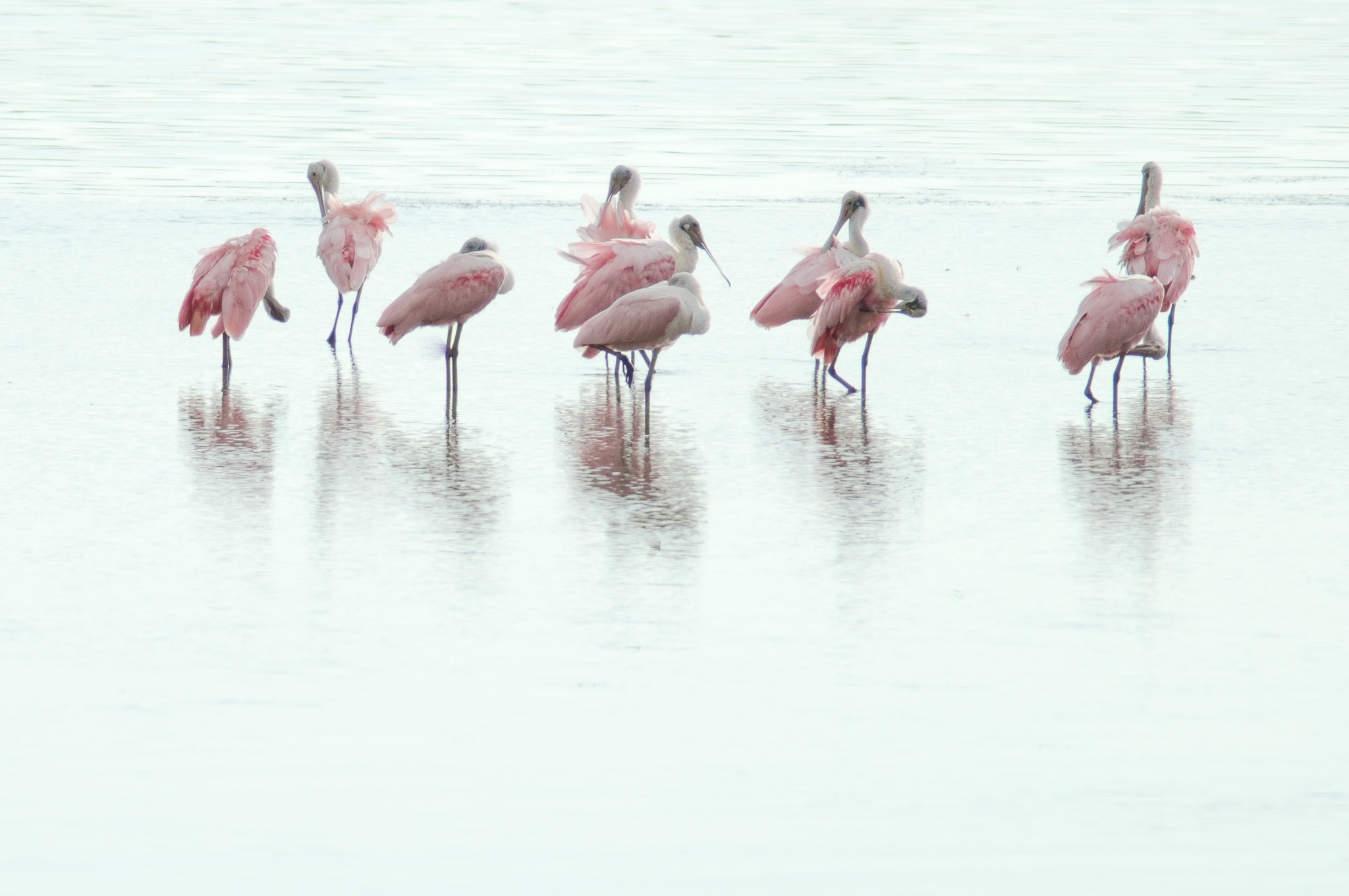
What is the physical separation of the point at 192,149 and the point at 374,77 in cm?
765

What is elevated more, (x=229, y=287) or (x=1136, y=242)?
(x=1136, y=242)

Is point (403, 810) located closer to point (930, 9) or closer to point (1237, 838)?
point (1237, 838)

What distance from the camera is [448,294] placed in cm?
1015

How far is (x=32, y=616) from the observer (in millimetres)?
6137

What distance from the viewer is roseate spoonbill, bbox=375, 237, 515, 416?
10.1 meters

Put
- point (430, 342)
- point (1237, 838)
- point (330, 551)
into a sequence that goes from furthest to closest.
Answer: point (430, 342) < point (330, 551) < point (1237, 838)

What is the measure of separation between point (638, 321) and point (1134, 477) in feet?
8.15

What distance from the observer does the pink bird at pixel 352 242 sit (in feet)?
37.6

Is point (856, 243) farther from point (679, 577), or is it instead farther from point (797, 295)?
point (679, 577)

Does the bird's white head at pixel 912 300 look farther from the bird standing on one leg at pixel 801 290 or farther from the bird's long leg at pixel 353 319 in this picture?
the bird's long leg at pixel 353 319

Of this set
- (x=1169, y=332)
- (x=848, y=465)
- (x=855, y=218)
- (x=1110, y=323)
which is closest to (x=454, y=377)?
(x=848, y=465)

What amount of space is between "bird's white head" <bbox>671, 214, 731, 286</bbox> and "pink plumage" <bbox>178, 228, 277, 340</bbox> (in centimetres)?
215

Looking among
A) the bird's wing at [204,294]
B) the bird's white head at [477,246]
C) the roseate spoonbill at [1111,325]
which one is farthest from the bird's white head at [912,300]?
the bird's wing at [204,294]

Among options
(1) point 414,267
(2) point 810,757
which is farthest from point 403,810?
(1) point 414,267
